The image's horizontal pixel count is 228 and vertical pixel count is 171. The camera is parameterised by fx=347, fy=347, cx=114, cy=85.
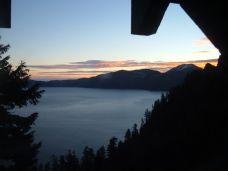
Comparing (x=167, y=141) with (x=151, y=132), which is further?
(x=151, y=132)

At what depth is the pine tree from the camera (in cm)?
1639

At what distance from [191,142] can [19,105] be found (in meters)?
48.8

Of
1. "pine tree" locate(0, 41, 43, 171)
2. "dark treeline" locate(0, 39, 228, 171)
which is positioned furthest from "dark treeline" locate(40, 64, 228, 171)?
"pine tree" locate(0, 41, 43, 171)

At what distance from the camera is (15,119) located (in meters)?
17.0

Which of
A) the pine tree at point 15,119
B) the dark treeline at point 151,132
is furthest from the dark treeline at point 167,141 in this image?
the pine tree at point 15,119

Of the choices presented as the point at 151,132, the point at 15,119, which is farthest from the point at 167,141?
the point at 15,119

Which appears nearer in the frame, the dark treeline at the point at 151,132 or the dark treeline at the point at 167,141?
the dark treeline at the point at 151,132

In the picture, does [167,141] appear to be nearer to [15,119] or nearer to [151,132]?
[151,132]

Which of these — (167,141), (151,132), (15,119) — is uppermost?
(15,119)

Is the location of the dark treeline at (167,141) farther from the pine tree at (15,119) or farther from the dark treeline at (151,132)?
the pine tree at (15,119)

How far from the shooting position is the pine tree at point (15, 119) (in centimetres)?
1639

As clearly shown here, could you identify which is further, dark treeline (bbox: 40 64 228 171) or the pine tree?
dark treeline (bbox: 40 64 228 171)

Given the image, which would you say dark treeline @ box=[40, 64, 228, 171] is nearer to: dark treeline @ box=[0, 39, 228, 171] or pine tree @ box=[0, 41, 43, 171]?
dark treeline @ box=[0, 39, 228, 171]

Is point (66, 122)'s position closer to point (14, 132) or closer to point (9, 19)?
point (14, 132)
